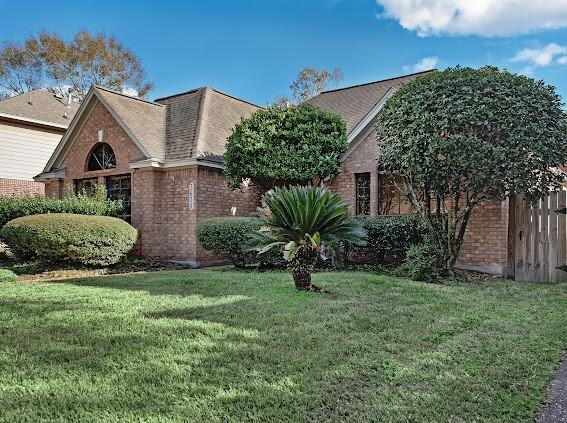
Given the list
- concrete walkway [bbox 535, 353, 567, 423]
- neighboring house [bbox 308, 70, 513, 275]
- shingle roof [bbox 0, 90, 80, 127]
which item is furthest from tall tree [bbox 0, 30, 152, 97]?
concrete walkway [bbox 535, 353, 567, 423]

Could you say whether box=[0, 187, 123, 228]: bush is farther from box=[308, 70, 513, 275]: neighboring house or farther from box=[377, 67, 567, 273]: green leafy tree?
box=[377, 67, 567, 273]: green leafy tree

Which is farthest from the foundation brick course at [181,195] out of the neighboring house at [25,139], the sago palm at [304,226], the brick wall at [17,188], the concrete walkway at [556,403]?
the concrete walkway at [556,403]

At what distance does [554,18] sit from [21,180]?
2034 cm

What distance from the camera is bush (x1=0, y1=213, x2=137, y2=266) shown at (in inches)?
430

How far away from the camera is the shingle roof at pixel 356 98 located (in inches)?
596

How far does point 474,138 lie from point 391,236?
122 inches

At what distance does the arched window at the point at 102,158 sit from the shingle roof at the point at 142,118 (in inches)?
56.3

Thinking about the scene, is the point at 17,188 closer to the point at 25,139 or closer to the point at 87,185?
the point at 25,139

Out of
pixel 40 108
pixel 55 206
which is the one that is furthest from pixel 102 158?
pixel 40 108

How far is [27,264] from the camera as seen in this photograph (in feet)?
40.2

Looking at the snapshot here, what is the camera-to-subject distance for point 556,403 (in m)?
3.26

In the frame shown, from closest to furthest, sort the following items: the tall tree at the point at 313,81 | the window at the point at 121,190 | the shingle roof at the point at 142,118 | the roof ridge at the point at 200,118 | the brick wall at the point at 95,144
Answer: the roof ridge at the point at 200,118 < the shingle roof at the point at 142,118 < the brick wall at the point at 95,144 < the window at the point at 121,190 < the tall tree at the point at 313,81

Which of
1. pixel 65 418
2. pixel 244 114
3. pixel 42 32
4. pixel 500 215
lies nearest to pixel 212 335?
pixel 65 418

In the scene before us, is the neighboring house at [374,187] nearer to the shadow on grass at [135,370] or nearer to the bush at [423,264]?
the bush at [423,264]
